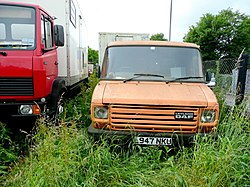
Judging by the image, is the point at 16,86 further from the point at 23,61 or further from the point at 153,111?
the point at 153,111

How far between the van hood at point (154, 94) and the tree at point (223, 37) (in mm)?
27850

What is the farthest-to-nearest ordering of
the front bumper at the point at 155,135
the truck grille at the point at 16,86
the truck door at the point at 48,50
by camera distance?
the truck door at the point at 48,50
the truck grille at the point at 16,86
the front bumper at the point at 155,135

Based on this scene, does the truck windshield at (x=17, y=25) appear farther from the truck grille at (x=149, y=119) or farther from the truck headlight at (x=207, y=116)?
the truck headlight at (x=207, y=116)

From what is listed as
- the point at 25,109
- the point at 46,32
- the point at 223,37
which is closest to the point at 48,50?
the point at 46,32

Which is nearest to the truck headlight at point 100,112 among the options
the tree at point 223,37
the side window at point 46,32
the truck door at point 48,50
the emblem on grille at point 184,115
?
the emblem on grille at point 184,115

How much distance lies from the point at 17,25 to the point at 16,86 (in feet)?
4.20

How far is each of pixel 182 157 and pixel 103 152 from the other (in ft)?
3.81

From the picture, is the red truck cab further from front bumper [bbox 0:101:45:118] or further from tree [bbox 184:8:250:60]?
tree [bbox 184:8:250:60]

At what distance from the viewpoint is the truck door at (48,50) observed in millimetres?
5117

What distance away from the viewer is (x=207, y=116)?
152 inches

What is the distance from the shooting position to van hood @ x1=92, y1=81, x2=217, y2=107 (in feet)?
12.5

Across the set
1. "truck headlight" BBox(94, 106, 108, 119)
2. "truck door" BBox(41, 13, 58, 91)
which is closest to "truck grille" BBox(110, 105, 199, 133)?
"truck headlight" BBox(94, 106, 108, 119)

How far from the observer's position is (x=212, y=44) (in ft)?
102

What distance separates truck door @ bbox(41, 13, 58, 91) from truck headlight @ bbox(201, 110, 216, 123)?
10.3ft
